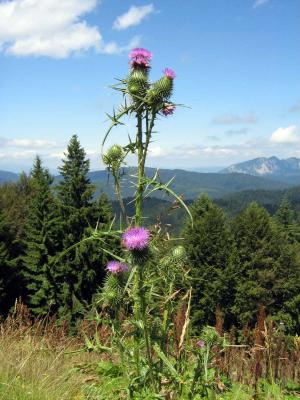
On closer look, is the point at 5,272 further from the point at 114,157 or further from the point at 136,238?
the point at 136,238

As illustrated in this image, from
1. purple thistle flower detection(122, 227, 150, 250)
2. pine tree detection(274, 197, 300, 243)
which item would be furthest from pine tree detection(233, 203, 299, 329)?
pine tree detection(274, 197, 300, 243)

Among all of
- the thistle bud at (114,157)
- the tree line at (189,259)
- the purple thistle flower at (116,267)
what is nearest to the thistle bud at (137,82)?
the thistle bud at (114,157)

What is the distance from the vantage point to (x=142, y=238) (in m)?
3.81

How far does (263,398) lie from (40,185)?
27226mm

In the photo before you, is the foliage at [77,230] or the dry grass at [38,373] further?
the foliage at [77,230]

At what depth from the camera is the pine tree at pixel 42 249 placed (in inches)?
1109

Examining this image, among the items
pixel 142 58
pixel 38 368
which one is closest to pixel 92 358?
pixel 38 368

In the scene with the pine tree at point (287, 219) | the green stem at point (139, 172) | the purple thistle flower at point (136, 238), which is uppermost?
the green stem at point (139, 172)

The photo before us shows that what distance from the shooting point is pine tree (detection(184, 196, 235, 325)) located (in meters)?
27.0

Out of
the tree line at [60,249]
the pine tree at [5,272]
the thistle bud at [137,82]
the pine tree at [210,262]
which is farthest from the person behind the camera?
the tree line at [60,249]

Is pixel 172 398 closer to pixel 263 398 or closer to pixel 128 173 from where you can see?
pixel 263 398

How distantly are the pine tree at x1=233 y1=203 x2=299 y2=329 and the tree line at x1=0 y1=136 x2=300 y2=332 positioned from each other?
64mm

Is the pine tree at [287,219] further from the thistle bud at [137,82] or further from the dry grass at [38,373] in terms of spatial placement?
the thistle bud at [137,82]

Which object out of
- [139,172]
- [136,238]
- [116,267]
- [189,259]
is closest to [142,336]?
[116,267]
